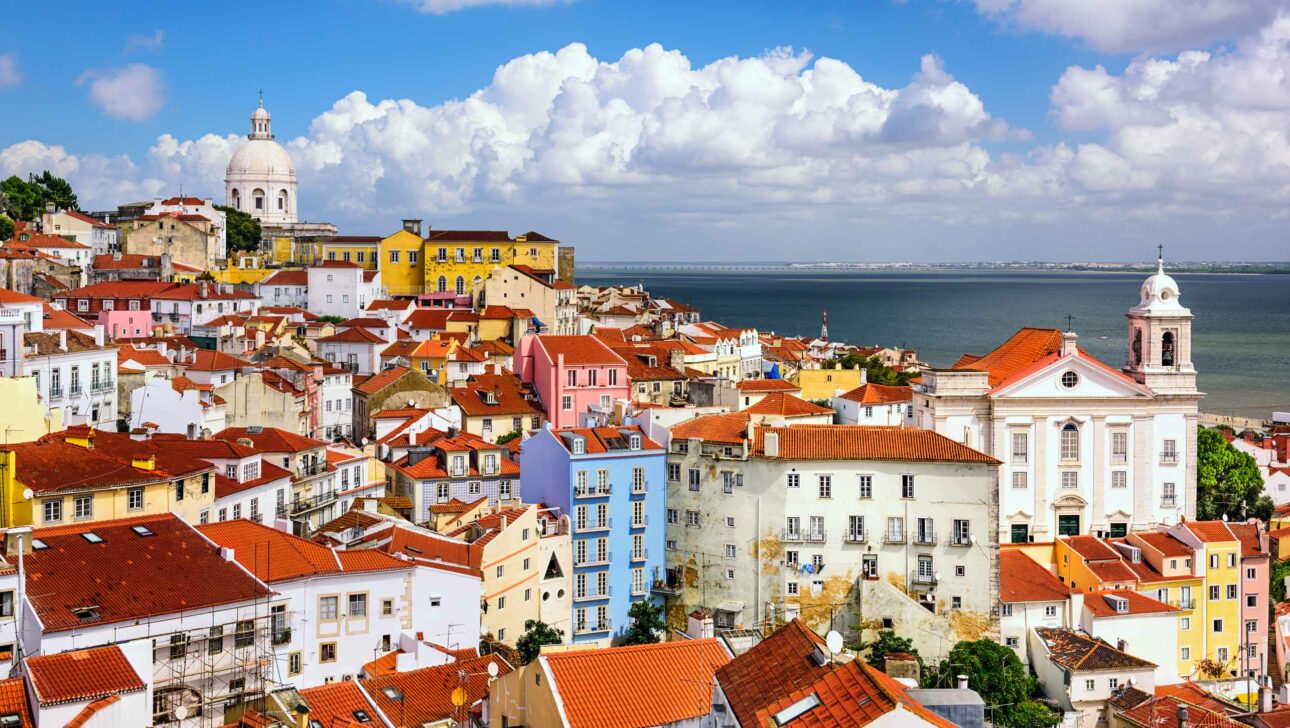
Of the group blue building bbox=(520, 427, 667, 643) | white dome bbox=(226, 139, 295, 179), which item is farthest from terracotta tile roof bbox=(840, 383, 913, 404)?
white dome bbox=(226, 139, 295, 179)

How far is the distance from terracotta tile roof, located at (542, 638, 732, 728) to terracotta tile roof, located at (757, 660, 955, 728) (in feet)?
10.9

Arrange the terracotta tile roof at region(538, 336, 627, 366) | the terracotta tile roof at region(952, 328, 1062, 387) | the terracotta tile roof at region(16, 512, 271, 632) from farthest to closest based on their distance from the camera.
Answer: the terracotta tile roof at region(538, 336, 627, 366)
the terracotta tile roof at region(952, 328, 1062, 387)
the terracotta tile roof at region(16, 512, 271, 632)

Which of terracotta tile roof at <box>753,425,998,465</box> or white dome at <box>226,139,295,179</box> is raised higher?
white dome at <box>226,139,295,179</box>

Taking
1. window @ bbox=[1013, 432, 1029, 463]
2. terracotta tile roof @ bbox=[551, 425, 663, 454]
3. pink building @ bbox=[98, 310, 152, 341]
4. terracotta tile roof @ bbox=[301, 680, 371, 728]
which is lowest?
terracotta tile roof @ bbox=[301, 680, 371, 728]

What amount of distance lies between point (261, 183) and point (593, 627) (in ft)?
234

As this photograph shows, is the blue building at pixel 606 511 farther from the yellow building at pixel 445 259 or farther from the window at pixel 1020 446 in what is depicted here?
the yellow building at pixel 445 259

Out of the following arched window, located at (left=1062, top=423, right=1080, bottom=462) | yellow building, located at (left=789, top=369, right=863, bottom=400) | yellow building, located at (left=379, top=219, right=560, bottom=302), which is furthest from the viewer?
yellow building, located at (left=379, top=219, right=560, bottom=302)

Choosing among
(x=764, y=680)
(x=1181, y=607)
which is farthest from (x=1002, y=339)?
(x=764, y=680)

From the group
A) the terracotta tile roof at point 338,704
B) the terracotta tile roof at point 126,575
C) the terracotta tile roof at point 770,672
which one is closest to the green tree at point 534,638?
the terracotta tile roof at point 126,575

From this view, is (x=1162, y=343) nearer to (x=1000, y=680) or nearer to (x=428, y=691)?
(x=1000, y=680)

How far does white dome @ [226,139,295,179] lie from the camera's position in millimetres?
98750

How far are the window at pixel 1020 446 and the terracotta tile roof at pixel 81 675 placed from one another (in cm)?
3021

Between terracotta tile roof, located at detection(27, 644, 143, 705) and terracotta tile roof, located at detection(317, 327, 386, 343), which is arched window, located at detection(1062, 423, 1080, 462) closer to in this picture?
terracotta tile roof, located at detection(317, 327, 386, 343)

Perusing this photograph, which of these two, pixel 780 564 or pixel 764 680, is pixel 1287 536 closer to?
pixel 780 564
